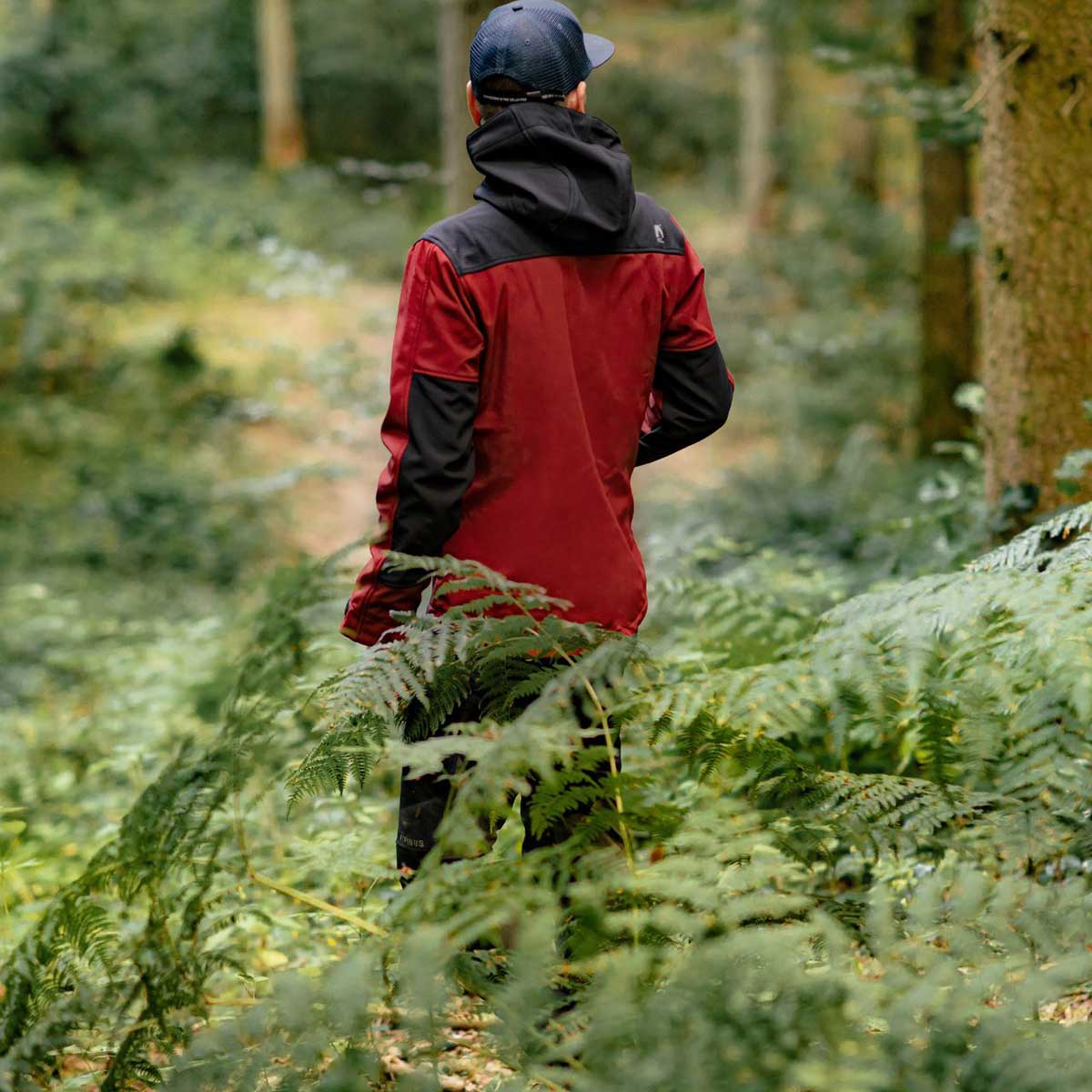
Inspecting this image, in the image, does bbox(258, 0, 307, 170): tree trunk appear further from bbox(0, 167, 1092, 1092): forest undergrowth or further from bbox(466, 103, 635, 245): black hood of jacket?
bbox(466, 103, 635, 245): black hood of jacket

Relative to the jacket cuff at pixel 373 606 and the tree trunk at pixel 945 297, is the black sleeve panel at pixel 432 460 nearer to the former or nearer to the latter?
the jacket cuff at pixel 373 606

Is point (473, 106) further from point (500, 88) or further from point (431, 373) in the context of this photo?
point (431, 373)

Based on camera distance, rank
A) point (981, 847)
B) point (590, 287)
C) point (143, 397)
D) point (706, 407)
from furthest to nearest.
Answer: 1. point (143, 397)
2. point (706, 407)
3. point (590, 287)
4. point (981, 847)

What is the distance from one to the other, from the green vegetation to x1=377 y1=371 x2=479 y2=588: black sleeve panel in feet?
0.87

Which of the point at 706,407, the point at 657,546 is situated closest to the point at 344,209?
the point at 657,546

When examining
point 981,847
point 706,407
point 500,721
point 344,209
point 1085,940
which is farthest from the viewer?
point 344,209

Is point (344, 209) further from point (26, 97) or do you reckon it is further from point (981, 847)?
point (981, 847)

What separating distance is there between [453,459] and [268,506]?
9.50 meters

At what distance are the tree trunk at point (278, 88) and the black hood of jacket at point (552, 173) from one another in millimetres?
20626

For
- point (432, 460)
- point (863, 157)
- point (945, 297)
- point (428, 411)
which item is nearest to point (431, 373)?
point (428, 411)

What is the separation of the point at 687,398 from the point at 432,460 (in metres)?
0.81

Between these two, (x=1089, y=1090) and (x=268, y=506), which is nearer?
(x=1089, y=1090)

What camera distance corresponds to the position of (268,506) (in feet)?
39.3

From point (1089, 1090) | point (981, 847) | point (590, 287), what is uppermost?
point (590, 287)
